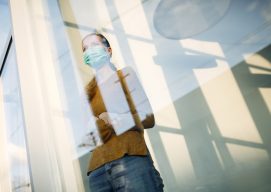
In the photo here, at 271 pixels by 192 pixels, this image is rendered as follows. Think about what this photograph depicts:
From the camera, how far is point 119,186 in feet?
2.60

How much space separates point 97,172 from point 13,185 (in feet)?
4.80

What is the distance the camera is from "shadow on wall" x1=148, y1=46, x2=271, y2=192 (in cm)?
184

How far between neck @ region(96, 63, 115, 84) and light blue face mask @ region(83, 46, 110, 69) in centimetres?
2

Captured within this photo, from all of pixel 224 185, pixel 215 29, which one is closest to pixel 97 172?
pixel 224 185

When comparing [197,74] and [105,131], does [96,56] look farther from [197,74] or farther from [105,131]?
[197,74]

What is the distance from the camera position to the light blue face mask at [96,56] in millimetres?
1094

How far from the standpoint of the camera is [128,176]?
785 mm

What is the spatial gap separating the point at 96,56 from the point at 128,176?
22.6 inches

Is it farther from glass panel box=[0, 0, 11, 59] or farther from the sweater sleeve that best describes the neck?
glass panel box=[0, 0, 11, 59]

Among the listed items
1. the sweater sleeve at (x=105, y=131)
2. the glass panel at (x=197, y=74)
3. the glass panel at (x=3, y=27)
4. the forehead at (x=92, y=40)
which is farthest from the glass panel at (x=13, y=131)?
the sweater sleeve at (x=105, y=131)

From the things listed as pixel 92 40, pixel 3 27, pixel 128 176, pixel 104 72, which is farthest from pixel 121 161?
pixel 3 27

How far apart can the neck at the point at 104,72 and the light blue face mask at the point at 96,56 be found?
0.02m

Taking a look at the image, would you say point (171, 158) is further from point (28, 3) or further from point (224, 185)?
point (28, 3)

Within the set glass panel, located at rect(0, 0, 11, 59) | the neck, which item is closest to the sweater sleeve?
the neck
